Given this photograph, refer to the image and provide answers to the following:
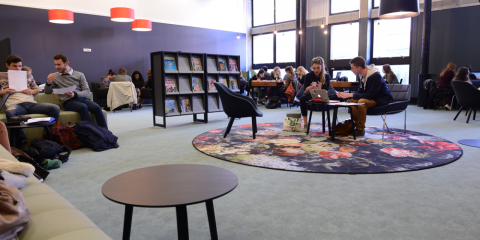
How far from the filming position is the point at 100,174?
3244 mm

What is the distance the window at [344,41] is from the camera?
12344 mm

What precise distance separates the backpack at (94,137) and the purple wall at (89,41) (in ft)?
21.6

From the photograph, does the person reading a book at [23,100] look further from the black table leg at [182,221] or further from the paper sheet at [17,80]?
the black table leg at [182,221]

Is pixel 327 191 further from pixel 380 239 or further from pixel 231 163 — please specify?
pixel 231 163

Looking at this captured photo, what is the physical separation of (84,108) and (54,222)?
4.03m

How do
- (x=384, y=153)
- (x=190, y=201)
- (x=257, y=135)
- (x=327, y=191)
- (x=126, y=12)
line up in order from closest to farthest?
(x=190, y=201) < (x=327, y=191) < (x=384, y=153) < (x=257, y=135) < (x=126, y=12)

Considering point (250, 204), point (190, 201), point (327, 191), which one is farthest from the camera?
point (327, 191)

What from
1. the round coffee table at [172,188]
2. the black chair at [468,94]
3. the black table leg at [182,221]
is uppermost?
the black chair at [468,94]

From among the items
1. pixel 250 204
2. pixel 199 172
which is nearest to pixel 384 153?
pixel 250 204

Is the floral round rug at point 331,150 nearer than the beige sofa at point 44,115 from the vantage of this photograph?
Yes

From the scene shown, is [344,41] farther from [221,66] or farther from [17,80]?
[17,80]

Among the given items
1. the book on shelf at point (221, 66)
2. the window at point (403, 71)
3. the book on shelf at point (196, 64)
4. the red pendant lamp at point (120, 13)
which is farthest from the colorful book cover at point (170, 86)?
the window at point (403, 71)

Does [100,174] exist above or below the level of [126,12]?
below

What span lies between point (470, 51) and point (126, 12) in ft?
32.6
